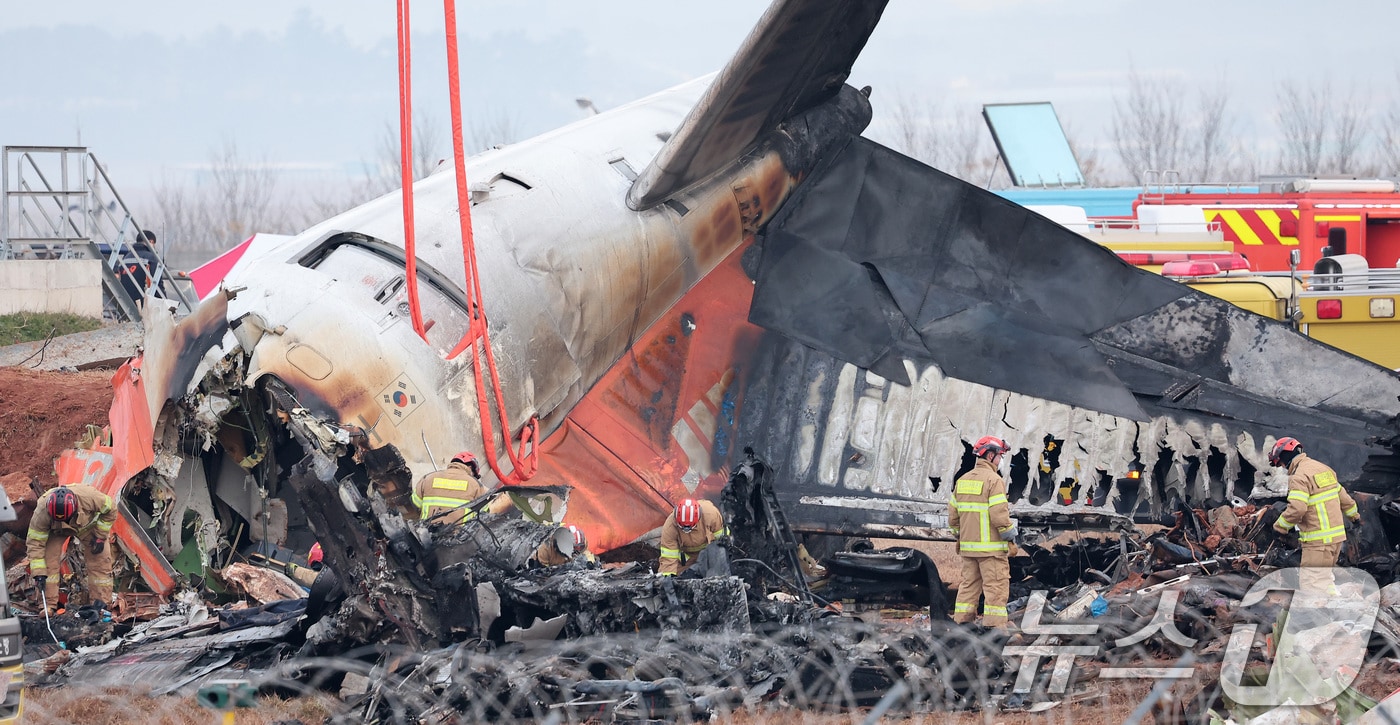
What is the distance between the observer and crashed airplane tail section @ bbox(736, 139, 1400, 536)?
39.0ft

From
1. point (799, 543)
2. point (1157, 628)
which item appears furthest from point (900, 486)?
point (1157, 628)

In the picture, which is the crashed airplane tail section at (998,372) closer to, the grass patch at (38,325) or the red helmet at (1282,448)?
the red helmet at (1282,448)

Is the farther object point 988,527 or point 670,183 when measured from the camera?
point 670,183

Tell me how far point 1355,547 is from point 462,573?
711cm

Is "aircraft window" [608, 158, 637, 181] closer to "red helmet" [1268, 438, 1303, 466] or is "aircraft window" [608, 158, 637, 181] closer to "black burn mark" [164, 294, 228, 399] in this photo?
"black burn mark" [164, 294, 228, 399]

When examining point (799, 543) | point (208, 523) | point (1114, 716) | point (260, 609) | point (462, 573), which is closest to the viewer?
point (1114, 716)

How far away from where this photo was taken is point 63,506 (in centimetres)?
1020

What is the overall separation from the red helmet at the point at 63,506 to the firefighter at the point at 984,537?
685 centimetres

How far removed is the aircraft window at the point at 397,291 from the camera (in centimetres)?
950

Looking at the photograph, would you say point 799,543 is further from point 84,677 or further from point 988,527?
point 84,677

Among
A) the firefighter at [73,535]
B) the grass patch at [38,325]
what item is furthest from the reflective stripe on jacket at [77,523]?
the grass patch at [38,325]

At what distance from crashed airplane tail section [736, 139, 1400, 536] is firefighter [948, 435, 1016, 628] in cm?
145

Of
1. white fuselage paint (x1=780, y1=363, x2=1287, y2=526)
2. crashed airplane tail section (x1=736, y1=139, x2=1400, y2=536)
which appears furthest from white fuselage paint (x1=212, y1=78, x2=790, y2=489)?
white fuselage paint (x1=780, y1=363, x2=1287, y2=526)

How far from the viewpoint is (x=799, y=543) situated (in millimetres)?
11484
